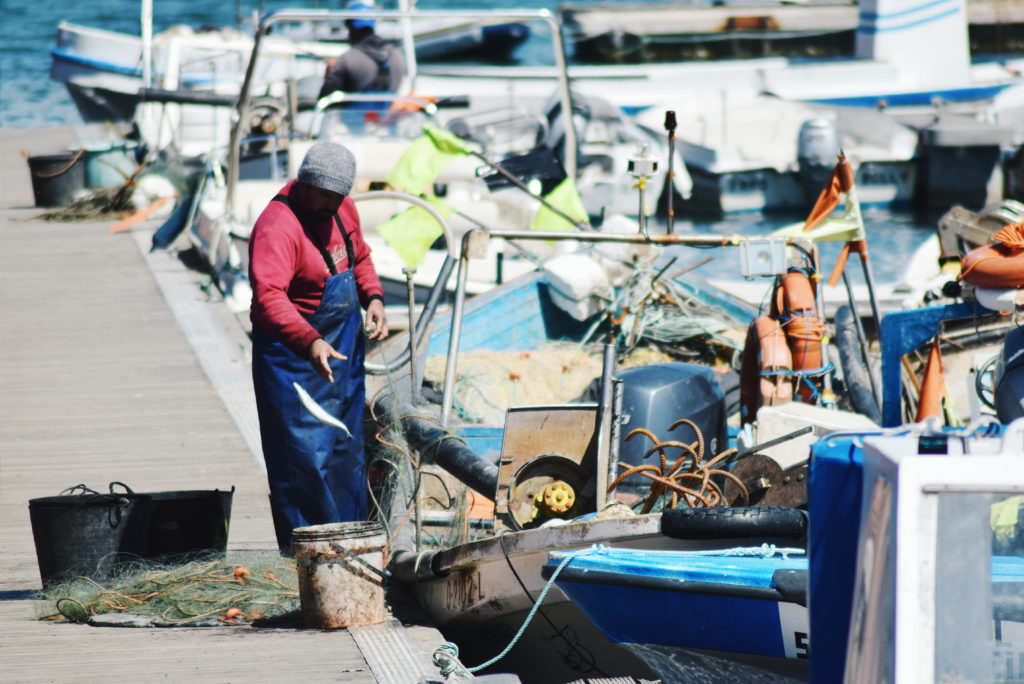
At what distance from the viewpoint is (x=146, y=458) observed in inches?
281

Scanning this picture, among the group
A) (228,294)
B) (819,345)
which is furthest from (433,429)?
(228,294)

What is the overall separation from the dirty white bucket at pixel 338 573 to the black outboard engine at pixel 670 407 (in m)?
1.48

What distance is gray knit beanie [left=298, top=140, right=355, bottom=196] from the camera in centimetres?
514

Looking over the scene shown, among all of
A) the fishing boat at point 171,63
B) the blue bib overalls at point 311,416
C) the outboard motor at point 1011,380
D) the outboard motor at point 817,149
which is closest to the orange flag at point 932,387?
the outboard motor at point 1011,380

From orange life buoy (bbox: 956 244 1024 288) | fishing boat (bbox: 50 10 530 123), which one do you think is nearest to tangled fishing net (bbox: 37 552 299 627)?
orange life buoy (bbox: 956 244 1024 288)

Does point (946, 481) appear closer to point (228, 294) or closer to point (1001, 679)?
point (1001, 679)

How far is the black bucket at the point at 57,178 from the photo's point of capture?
14.5 meters

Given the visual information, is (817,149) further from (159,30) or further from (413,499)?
(159,30)

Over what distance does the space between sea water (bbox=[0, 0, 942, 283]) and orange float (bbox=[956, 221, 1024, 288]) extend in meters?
10.4

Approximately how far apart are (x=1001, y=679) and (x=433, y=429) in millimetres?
3617

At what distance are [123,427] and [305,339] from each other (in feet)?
10.1

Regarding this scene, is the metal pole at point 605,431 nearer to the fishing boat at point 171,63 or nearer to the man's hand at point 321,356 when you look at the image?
the man's hand at point 321,356

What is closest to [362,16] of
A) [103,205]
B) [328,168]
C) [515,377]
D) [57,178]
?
[515,377]

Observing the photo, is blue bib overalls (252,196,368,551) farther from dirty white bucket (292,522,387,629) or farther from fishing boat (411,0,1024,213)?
fishing boat (411,0,1024,213)
